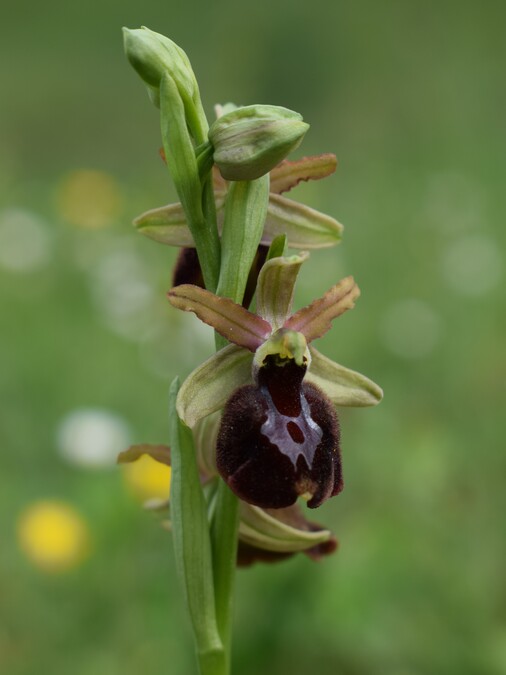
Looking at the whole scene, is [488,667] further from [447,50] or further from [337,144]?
[447,50]

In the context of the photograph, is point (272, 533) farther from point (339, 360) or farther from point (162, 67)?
point (339, 360)

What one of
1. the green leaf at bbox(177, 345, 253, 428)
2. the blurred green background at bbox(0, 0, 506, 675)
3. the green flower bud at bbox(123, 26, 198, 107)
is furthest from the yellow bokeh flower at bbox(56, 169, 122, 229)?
the green leaf at bbox(177, 345, 253, 428)

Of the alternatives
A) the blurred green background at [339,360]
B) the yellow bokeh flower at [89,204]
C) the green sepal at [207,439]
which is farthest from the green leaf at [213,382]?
the yellow bokeh flower at [89,204]

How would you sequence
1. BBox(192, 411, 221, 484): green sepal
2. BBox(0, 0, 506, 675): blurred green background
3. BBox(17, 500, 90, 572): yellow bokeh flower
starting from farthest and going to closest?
BBox(17, 500, 90, 572): yellow bokeh flower → BBox(0, 0, 506, 675): blurred green background → BBox(192, 411, 221, 484): green sepal

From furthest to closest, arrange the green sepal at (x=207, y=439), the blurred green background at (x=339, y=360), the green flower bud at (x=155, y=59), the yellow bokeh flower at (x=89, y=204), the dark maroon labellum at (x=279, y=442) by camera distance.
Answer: the yellow bokeh flower at (x=89, y=204)
the blurred green background at (x=339, y=360)
the green sepal at (x=207, y=439)
the green flower bud at (x=155, y=59)
the dark maroon labellum at (x=279, y=442)

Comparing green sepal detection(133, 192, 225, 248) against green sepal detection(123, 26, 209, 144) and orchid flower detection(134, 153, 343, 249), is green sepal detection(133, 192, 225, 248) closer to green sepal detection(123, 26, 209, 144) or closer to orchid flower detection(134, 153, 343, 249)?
orchid flower detection(134, 153, 343, 249)

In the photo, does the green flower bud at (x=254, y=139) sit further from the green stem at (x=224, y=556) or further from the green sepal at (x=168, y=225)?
the green stem at (x=224, y=556)

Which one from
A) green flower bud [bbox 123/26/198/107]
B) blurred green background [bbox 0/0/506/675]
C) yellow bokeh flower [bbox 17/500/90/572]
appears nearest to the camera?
green flower bud [bbox 123/26/198/107]
